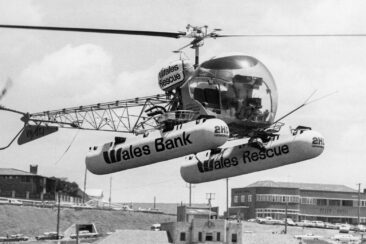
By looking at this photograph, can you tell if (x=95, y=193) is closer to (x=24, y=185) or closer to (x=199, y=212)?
(x=24, y=185)

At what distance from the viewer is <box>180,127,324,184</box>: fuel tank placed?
33.2 m

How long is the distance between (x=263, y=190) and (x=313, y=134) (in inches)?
4253

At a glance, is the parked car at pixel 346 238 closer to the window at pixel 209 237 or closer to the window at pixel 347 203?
the window at pixel 209 237

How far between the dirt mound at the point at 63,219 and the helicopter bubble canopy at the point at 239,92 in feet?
231

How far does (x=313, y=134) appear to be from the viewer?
3350cm

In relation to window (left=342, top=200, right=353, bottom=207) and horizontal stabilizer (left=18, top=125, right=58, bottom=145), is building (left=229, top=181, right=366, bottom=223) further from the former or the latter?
horizontal stabilizer (left=18, top=125, right=58, bottom=145)

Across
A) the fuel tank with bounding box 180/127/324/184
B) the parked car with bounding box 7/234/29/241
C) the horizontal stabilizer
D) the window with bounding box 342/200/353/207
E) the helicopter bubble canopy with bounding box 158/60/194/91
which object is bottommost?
the parked car with bounding box 7/234/29/241

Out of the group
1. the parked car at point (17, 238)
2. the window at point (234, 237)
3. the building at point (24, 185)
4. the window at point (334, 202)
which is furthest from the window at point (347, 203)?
the parked car at point (17, 238)

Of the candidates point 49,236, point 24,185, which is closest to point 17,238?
point 49,236

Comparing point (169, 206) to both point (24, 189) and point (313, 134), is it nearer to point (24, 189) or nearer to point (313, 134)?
point (24, 189)

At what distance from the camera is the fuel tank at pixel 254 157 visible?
33.2 meters

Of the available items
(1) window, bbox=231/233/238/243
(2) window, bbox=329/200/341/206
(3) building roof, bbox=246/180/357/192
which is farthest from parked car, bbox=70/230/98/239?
(2) window, bbox=329/200/341/206

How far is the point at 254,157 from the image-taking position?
34.8 meters

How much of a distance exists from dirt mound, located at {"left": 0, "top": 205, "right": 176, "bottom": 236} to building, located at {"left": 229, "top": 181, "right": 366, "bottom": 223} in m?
26.8
